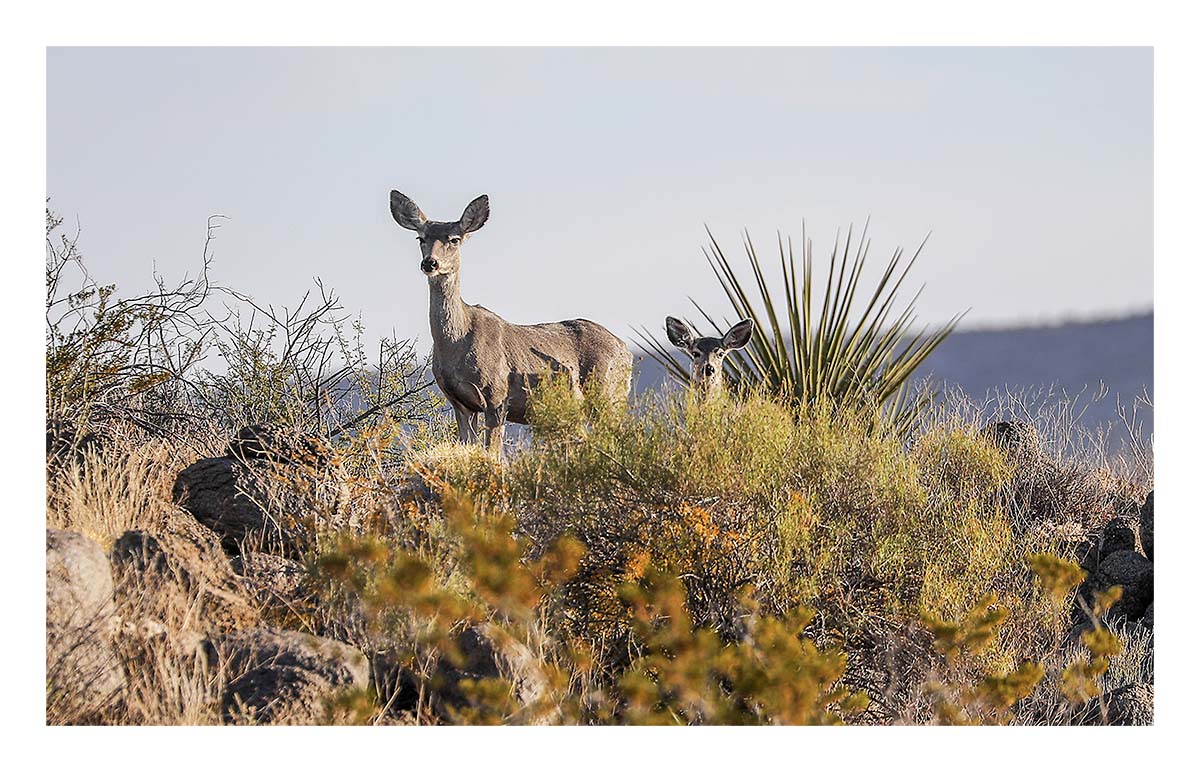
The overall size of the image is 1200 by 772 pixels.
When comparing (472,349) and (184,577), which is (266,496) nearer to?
(184,577)

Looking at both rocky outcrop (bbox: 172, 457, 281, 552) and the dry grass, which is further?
rocky outcrop (bbox: 172, 457, 281, 552)

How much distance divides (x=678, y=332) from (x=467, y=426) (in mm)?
1872

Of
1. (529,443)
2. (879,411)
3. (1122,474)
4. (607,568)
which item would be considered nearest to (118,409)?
(529,443)

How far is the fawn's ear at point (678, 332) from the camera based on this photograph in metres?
8.83

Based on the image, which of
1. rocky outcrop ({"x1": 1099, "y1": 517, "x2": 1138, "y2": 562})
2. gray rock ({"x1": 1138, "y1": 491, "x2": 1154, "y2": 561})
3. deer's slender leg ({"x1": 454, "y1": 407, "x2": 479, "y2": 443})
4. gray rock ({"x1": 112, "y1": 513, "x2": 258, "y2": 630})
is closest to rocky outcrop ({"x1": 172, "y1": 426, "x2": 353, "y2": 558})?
gray rock ({"x1": 112, "y1": 513, "x2": 258, "y2": 630})

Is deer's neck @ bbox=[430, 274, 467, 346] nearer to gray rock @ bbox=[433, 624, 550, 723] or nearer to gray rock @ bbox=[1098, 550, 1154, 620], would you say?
gray rock @ bbox=[433, 624, 550, 723]

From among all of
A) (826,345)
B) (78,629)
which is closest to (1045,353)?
(826,345)

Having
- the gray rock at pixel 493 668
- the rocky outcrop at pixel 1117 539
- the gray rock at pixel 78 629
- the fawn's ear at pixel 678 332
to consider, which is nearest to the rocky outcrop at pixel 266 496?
the gray rock at pixel 78 629

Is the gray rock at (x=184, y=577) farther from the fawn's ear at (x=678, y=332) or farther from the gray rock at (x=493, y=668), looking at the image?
the fawn's ear at (x=678, y=332)

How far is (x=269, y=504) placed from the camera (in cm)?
755

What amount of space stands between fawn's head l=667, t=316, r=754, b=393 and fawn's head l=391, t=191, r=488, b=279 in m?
1.56

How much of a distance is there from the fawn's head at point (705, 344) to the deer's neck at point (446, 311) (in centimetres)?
164

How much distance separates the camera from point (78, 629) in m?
5.86

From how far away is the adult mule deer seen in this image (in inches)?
372
